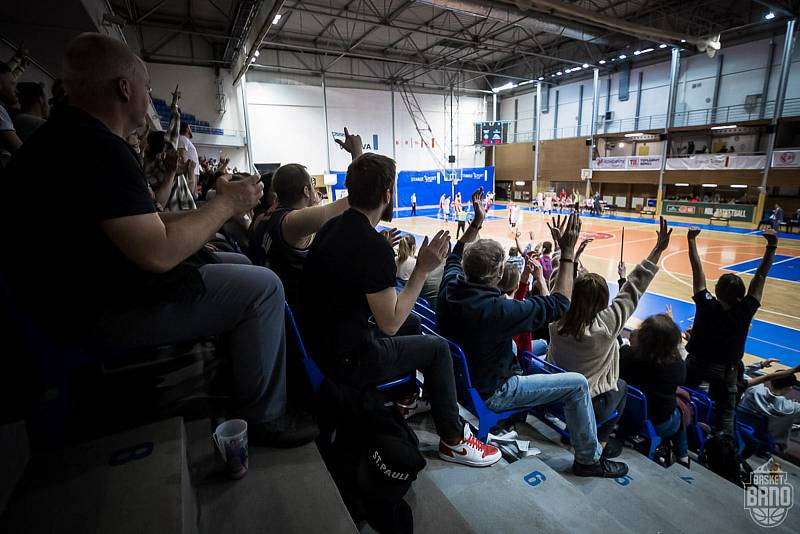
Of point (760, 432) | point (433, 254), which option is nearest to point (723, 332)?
point (760, 432)

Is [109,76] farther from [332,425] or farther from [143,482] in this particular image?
[332,425]

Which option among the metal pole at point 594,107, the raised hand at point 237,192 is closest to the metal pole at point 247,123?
the metal pole at point 594,107

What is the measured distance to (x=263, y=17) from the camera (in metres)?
10.3

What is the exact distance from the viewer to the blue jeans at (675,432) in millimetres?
2748

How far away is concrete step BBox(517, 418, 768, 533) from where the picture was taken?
82.0 inches

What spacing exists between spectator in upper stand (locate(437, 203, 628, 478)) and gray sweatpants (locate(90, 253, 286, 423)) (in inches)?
39.2

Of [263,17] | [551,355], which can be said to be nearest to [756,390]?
[551,355]

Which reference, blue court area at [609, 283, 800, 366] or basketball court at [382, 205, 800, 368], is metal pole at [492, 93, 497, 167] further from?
blue court area at [609, 283, 800, 366]

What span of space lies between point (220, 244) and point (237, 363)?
160 centimetres

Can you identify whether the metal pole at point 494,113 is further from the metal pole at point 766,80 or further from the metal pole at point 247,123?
the metal pole at point 247,123

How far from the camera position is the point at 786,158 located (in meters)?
15.2

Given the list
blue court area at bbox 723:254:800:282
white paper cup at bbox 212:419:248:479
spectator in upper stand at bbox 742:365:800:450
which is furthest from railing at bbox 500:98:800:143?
white paper cup at bbox 212:419:248:479

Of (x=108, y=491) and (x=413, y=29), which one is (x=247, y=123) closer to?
(x=413, y=29)

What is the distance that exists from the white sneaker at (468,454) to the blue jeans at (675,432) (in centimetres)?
144
